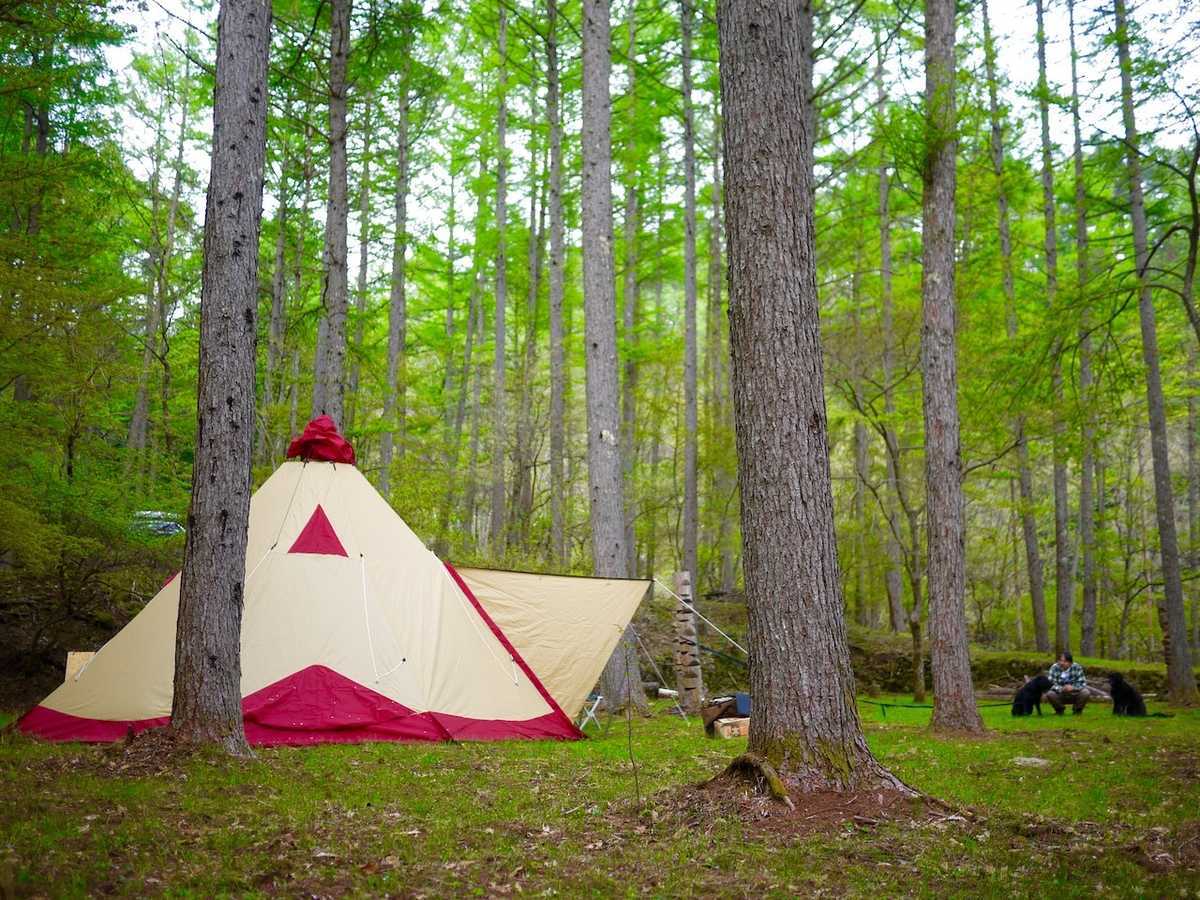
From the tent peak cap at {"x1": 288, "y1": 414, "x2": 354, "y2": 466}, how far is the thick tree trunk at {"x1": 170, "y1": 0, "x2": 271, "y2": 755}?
261cm

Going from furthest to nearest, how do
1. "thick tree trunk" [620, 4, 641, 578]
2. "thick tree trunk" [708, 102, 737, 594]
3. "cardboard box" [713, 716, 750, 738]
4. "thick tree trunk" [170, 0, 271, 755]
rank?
"thick tree trunk" [620, 4, 641, 578] < "thick tree trunk" [708, 102, 737, 594] < "cardboard box" [713, 716, 750, 738] < "thick tree trunk" [170, 0, 271, 755]

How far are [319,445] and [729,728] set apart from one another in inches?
185

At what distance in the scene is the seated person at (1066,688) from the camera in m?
12.3

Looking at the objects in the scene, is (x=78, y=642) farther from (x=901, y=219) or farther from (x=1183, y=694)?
(x=901, y=219)

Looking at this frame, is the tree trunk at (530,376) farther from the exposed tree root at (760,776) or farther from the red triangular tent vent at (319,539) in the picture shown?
the exposed tree root at (760,776)

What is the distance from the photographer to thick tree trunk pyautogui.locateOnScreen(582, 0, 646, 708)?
9.84 metres

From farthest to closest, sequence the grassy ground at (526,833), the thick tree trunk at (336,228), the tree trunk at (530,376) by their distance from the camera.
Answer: the tree trunk at (530,376) < the thick tree trunk at (336,228) < the grassy ground at (526,833)

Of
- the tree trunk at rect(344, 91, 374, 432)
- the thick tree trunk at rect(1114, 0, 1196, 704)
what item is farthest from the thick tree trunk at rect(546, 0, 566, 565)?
the thick tree trunk at rect(1114, 0, 1196, 704)

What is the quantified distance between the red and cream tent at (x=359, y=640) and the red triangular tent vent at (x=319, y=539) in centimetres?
1

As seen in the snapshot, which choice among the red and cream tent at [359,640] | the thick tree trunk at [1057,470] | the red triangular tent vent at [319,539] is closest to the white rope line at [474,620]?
the red and cream tent at [359,640]

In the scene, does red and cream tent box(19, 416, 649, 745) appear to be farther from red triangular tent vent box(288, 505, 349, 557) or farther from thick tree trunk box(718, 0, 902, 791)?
thick tree trunk box(718, 0, 902, 791)

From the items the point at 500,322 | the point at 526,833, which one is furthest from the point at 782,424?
the point at 500,322

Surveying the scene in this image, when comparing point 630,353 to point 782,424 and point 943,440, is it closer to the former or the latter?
point 943,440

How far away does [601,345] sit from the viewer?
32.6ft
